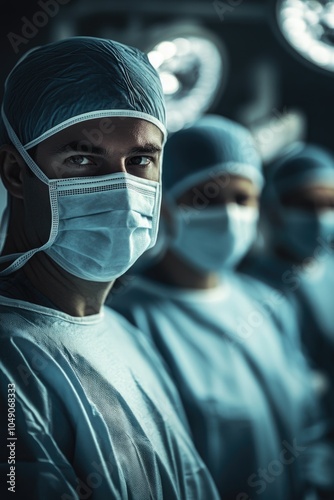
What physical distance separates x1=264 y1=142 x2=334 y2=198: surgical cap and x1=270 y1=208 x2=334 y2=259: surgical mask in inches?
5.7

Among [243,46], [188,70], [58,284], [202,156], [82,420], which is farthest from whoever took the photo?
[243,46]

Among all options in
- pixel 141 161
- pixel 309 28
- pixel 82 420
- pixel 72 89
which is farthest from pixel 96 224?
pixel 309 28

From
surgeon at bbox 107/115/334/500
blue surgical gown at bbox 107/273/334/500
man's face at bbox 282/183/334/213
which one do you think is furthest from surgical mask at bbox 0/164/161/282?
man's face at bbox 282/183/334/213

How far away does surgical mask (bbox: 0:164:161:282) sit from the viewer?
160 cm

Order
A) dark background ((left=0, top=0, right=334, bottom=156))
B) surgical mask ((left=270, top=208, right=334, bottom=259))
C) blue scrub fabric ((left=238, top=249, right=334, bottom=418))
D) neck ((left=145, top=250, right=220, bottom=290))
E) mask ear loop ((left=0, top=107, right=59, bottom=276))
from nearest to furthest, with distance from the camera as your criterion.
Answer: mask ear loop ((left=0, top=107, right=59, bottom=276))
neck ((left=145, top=250, right=220, bottom=290))
dark background ((left=0, top=0, right=334, bottom=156))
blue scrub fabric ((left=238, top=249, right=334, bottom=418))
surgical mask ((left=270, top=208, right=334, bottom=259))

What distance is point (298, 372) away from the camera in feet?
10.6

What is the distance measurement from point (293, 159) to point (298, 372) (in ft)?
4.36

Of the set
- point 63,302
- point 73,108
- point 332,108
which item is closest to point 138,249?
point 63,302

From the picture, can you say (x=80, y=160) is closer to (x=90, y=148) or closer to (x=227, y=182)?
(x=90, y=148)

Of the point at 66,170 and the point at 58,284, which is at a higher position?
the point at 66,170

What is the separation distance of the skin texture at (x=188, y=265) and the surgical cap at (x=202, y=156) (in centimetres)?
4

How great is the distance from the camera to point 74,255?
164 cm

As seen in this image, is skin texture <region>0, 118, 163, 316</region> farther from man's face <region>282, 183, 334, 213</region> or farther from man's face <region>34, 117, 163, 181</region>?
man's face <region>282, 183, 334, 213</region>

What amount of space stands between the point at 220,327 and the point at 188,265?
0.94 feet
